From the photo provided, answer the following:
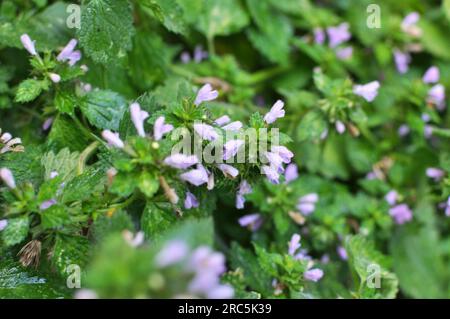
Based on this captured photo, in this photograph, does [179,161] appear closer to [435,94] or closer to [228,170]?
[228,170]

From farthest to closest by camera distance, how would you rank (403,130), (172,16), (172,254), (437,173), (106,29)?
(403,130)
(437,173)
(172,16)
(106,29)
(172,254)

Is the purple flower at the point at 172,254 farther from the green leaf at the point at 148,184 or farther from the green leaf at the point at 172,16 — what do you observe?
the green leaf at the point at 172,16

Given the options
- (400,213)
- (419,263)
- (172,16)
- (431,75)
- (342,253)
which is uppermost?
(172,16)

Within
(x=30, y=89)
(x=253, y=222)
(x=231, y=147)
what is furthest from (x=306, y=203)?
(x=30, y=89)

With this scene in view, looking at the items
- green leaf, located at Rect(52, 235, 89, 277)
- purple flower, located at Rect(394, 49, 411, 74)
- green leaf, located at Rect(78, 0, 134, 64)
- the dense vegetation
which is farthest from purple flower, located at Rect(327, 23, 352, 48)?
green leaf, located at Rect(52, 235, 89, 277)

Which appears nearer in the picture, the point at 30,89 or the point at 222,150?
the point at 222,150

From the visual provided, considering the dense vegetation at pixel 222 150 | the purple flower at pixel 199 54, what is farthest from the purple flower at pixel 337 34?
the purple flower at pixel 199 54
